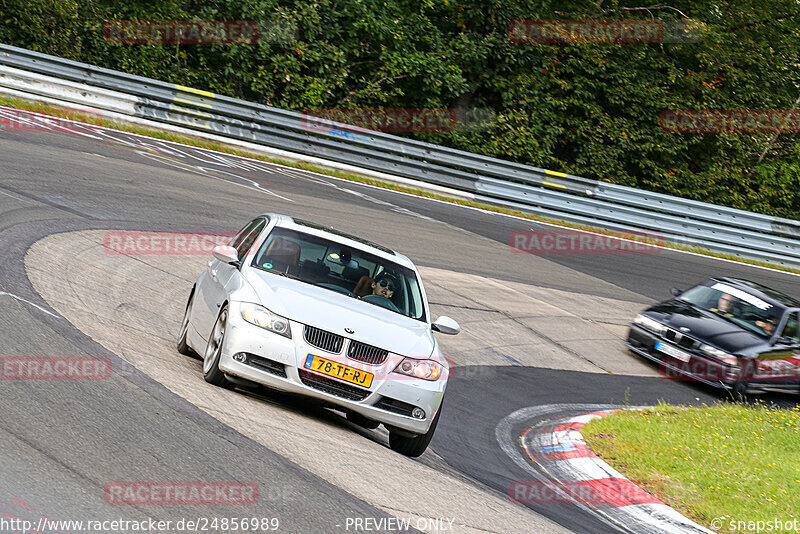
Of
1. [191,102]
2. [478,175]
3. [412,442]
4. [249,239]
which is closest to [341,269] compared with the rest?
[249,239]

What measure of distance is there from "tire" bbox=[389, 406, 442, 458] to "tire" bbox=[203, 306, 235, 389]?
56.2 inches

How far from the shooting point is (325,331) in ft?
23.3

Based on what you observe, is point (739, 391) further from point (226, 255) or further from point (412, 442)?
point (226, 255)

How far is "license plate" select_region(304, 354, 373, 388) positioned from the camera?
702cm

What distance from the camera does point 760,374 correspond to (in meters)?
14.1

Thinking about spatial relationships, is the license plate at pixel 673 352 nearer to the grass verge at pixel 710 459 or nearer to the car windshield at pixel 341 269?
the grass verge at pixel 710 459

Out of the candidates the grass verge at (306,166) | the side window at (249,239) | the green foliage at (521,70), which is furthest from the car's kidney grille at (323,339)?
the green foliage at (521,70)

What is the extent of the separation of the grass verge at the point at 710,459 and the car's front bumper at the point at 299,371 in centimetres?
261

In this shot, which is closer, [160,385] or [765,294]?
[160,385]

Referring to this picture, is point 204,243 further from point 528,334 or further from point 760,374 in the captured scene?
point 760,374

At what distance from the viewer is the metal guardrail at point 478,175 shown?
A: 2320 cm

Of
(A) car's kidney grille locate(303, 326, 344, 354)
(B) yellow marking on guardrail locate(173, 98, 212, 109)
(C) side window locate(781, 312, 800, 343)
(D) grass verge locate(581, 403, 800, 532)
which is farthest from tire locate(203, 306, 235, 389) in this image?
(B) yellow marking on guardrail locate(173, 98, 212, 109)

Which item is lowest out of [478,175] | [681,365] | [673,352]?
[681,365]

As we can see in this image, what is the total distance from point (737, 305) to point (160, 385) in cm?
1108
